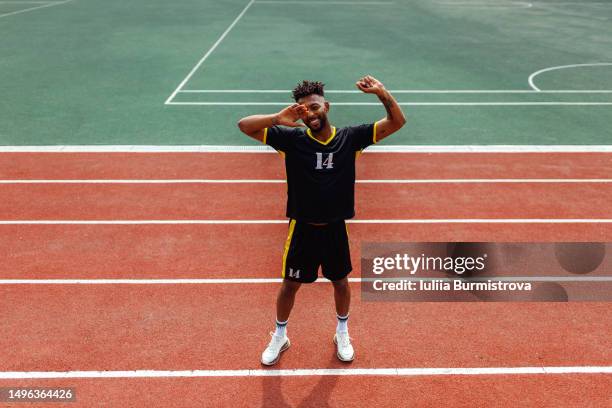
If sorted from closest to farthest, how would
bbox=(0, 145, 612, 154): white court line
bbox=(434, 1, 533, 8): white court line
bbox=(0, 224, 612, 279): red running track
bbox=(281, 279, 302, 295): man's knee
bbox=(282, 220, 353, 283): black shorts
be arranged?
bbox=(282, 220, 353, 283): black shorts, bbox=(281, 279, 302, 295): man's knee, bbox=(0, 224, 612, 279): red running track, bbox=(0, 145, 612, 154): white court line, bbox=(434, 1, 533, 8): white court line

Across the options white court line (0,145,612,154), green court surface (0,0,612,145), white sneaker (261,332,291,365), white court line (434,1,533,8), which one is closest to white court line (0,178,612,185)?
white court line (0,145,612,154)

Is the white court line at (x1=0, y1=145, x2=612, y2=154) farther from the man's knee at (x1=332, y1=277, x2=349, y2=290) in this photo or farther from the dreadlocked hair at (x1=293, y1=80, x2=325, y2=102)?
the dreadlocked hair at (x1=293, y1=80, x2=325, y2=102)

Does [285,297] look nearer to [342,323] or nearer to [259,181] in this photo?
[342,323]

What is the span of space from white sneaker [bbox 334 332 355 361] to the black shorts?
2.20 ft

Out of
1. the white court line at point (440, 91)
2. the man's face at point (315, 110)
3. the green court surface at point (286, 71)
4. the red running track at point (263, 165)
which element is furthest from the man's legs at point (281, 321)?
the white court line at point (440, 91)

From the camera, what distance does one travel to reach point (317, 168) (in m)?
4.45

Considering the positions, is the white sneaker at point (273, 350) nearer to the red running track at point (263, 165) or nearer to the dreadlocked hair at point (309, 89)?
the dreadlocked hair at point (309, 89)

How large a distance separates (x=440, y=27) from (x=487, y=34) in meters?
2.07

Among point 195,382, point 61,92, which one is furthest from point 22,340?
point 61,92

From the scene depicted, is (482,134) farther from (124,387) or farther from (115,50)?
(115,50)

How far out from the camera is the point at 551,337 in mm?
5449

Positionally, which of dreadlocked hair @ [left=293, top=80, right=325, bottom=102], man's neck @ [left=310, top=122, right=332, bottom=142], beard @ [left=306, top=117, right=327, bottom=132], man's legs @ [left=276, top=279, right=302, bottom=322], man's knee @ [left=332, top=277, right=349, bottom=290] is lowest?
man's legs @ [left=276, top=279, right=302, bottom=322]

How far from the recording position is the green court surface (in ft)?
37.5

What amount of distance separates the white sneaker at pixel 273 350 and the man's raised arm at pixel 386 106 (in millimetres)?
1996
